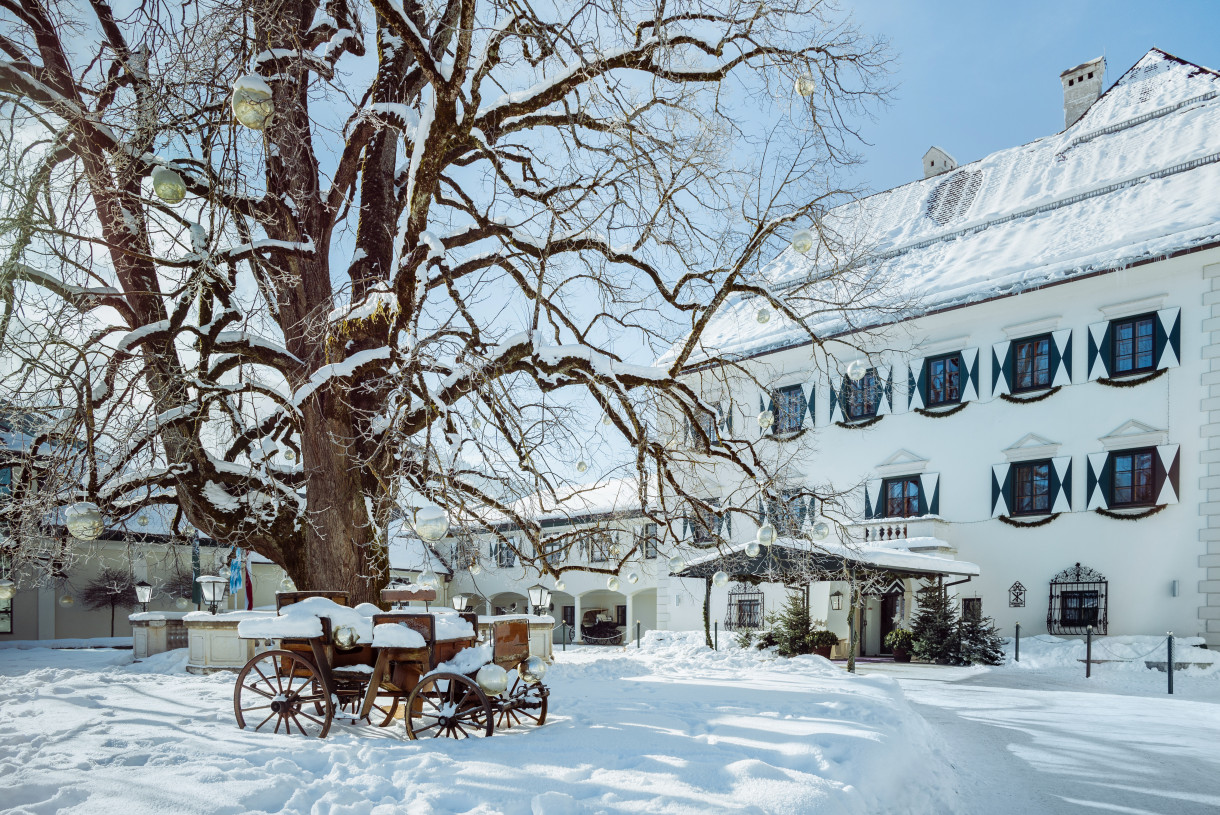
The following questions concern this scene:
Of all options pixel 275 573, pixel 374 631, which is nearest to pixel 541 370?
pixel 374 631

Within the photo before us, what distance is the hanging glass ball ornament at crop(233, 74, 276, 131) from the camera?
4141 mm

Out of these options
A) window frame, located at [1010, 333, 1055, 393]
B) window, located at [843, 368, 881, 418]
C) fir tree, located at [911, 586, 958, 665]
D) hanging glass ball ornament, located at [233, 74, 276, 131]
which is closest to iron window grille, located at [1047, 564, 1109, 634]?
fir tree, located at [911, 586, 958, 665]

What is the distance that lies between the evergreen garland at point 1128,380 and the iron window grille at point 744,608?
11.0m

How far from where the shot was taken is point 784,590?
2448 centimetres

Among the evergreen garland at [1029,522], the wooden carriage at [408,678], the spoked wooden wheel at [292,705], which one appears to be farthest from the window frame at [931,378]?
the spoked wooden wheel at [292,705]

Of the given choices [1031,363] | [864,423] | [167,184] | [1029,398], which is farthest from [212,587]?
[1031,363]

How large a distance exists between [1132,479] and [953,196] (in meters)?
11.9

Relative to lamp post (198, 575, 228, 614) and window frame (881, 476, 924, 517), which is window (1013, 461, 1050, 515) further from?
lamp post (198, 575, 228, 614)

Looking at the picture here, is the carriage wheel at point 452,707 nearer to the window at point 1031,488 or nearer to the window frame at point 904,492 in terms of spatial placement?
the window at point 1031,488

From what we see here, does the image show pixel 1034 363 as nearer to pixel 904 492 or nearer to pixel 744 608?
pixel 904 492

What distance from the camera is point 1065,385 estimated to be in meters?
20.3

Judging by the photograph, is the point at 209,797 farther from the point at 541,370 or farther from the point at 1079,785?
the point at 1079,785

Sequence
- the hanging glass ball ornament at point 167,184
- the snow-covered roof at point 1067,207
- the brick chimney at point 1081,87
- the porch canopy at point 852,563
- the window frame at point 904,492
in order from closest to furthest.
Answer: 1. the hanging glass ball ornament at point 167,184
2. the porch canopy at point 852,563
3. the snow-covered roof at point 1067,207
4. the window frame at point 904,492
5. the brick chimney at point 1081,87

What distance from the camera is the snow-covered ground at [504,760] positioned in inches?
188
